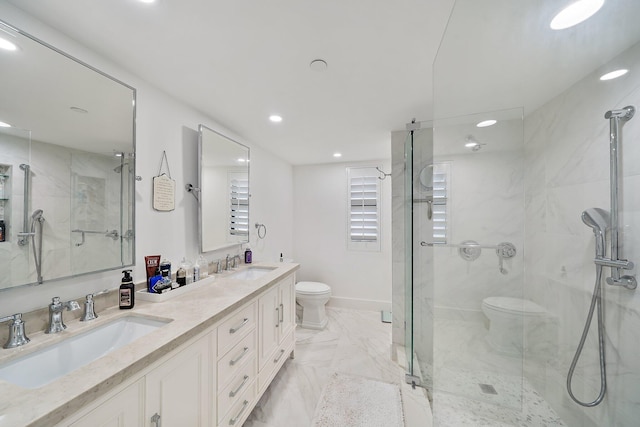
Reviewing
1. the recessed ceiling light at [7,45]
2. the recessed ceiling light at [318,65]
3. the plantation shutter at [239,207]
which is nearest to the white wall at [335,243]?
the plantation shutter at [239,207]

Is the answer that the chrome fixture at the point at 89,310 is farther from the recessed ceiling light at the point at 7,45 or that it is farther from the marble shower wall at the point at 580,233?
the marble shower wall at the point at 580,233

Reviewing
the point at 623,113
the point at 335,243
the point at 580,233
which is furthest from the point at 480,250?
the point at 335,243

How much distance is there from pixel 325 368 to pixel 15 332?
6.61ft

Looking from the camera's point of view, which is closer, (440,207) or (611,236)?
(611,236)

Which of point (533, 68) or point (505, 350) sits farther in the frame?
point (505, 350)

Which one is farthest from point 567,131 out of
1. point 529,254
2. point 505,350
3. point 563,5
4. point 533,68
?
point 505,350

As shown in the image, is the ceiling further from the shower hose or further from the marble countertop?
the marble countertop

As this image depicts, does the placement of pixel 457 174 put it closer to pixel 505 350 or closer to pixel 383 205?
pixel 505 350

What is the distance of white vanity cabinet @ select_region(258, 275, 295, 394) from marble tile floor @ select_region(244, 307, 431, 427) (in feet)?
0.56

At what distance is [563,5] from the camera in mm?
748

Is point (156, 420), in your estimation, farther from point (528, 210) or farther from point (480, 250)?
point (528, 210)

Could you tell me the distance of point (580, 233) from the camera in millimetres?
822

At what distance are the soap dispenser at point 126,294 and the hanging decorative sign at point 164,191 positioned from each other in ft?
1.56

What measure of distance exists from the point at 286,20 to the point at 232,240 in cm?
180
